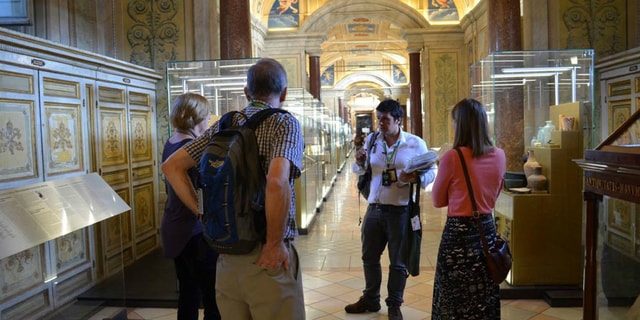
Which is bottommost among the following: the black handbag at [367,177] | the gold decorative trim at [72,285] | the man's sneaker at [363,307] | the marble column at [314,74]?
the man's sneaker at [363,307]

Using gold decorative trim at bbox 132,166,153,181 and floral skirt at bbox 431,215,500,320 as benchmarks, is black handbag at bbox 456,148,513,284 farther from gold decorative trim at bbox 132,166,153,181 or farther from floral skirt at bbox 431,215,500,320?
gold decorative trim at bbox 132,166,153,181

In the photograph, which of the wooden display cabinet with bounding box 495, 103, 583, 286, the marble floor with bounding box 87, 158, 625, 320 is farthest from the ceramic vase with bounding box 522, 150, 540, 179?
the marble floor with bounding box 87, 158, 625, 320

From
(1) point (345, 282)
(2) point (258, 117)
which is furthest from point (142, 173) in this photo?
(2) point (258, 117)

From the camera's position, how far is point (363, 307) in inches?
165

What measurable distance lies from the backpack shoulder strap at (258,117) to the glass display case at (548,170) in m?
3.13

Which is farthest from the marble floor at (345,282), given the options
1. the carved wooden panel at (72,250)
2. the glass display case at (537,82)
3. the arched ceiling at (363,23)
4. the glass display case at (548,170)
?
the arched ceiling at (363,23)

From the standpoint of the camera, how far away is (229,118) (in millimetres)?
2027

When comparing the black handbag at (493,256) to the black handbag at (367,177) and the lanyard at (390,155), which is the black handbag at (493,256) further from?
the black handbag at (367,177)

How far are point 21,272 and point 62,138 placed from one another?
2.16m

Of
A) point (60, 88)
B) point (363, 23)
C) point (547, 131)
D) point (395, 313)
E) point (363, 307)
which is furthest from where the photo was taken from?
point (363, 23)

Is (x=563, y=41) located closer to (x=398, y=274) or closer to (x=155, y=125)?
(x=398, y=274)

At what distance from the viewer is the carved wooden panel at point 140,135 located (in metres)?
6.48

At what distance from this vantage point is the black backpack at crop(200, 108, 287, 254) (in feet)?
6.05

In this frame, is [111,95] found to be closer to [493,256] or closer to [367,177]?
[367,177]
